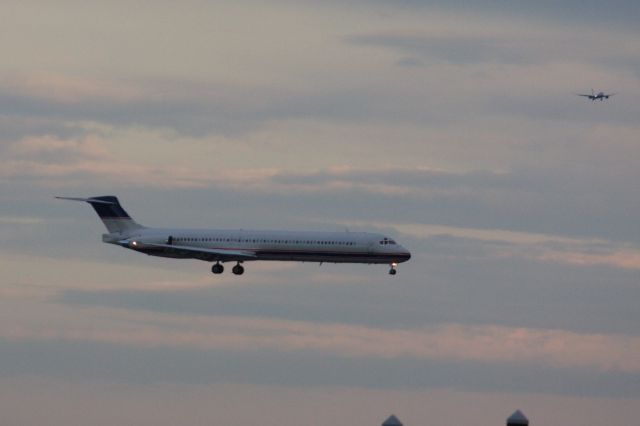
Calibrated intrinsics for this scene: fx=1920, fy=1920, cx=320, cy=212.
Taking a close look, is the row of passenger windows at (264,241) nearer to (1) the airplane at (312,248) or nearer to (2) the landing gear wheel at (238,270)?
(1) the airplane at (312,248)

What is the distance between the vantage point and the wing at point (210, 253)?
642 feet

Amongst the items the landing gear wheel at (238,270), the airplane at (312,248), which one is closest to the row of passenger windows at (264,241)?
the airplane at (312,248)

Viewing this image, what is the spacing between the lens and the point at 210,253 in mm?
197625

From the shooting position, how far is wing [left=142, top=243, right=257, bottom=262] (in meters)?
196

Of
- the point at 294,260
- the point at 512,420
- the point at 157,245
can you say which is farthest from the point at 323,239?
the point at 512,420

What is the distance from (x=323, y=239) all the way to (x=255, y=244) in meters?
7.41

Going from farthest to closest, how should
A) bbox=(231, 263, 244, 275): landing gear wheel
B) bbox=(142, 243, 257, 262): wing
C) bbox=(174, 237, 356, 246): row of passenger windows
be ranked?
bbox=(231, 263, 244, 275): landing gear wheel
bbox=(142, 243, 257, 262): wing
bbox=(174, 237, 356, 246): row of passenger windows

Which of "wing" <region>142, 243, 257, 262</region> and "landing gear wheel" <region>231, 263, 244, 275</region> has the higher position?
"wing" <region>142, 243, 257, 262</region>

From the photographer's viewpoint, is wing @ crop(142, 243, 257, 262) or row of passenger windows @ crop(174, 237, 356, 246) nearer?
row of passenger windows @ crop(174, 237, 356, 246)

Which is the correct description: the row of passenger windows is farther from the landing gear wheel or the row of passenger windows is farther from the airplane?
the landing gear wheel

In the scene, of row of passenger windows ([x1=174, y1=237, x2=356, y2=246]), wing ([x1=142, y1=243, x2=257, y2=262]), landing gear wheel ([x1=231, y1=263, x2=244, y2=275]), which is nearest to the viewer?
row of passenger windows ([x1=174, y1=237, x2=356, y2=246])

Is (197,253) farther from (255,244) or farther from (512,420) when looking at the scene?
(512,420)

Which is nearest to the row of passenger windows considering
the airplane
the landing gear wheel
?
the airplane

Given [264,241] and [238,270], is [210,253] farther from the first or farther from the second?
[264,241]
